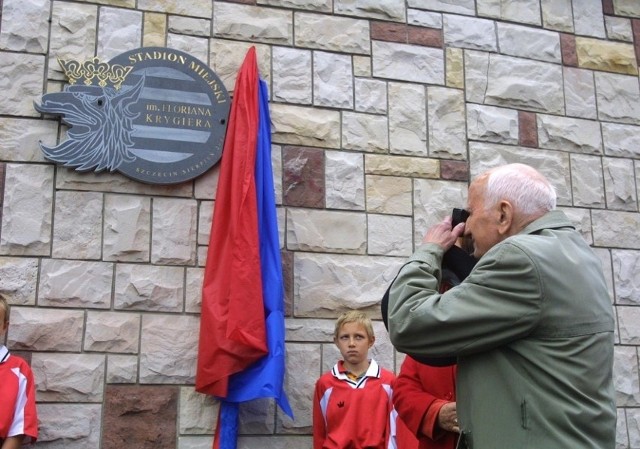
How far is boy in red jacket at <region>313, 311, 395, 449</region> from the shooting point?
3.99m

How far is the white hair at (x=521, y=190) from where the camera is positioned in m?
2.28

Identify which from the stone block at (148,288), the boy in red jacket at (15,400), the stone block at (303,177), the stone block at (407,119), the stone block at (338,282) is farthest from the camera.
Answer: the stone block at (407,119)

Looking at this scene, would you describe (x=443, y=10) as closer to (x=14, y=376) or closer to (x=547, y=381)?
(x=14, y=376)

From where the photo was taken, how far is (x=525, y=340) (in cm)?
206

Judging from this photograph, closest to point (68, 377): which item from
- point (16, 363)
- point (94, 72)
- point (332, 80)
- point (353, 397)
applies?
point (16, 363)

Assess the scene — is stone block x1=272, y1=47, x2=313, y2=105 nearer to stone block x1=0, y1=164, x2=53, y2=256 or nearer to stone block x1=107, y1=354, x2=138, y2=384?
stone block x1=0, y1=164, x2=53, y2=256

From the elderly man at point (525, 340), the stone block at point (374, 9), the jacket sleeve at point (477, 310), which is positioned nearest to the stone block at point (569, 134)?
the stone block at point (374, 9)

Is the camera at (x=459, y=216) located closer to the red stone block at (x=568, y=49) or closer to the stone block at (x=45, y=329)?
the stone block at (x=45, y=329)

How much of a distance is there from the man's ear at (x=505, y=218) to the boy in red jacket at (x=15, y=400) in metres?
2.54

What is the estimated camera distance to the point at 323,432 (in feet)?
13.6

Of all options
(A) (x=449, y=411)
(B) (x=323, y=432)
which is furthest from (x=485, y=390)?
(B) (x=323, y=432)

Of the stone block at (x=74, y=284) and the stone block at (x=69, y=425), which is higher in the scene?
the stone block at (x=74, y=284)

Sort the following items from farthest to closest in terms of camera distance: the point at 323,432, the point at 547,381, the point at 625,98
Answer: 1. the point at 625,98
2. the point at 323,432
3. the point at 547,381

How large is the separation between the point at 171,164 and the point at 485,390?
9.50 feet
